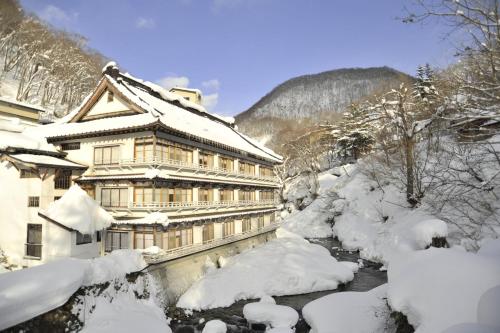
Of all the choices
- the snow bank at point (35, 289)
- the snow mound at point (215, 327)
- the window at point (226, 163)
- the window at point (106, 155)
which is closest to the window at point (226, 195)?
the window at point (226, 163)

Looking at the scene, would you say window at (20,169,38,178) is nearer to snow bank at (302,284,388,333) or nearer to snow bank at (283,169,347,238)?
snow bank at (302,284,388,333)

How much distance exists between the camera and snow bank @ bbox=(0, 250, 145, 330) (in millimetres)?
11945

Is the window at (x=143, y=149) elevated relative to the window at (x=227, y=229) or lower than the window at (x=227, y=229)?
elevated

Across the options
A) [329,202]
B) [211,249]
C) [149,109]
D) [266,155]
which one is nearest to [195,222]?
[211,249]

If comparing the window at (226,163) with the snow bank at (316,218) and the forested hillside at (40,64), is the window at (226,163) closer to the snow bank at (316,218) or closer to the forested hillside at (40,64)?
the snow bank at (316,218)

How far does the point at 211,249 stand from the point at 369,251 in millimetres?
18457

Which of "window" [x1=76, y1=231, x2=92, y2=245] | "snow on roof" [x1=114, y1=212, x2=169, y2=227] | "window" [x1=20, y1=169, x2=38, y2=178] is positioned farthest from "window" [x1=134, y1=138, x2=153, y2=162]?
"window" [x1=20, y1=169, x2=38, y2=178]

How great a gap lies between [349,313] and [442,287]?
24.2 feet

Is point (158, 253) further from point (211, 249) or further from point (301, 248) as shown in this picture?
point (301, 248)

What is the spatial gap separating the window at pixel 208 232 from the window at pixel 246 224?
7154 mm

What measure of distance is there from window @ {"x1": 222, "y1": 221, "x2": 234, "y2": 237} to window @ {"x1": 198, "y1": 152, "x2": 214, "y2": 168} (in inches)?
260

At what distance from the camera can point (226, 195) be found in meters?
32.9

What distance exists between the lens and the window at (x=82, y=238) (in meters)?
22.0

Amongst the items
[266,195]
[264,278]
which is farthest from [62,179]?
[266,195]
